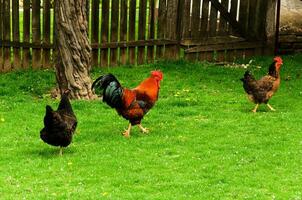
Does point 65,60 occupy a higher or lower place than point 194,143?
higher

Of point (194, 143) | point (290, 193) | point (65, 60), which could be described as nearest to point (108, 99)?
point (194, 143)

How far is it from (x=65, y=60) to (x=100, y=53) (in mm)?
3083

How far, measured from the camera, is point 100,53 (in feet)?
56.8

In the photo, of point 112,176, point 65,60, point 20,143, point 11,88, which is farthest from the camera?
point 11,88

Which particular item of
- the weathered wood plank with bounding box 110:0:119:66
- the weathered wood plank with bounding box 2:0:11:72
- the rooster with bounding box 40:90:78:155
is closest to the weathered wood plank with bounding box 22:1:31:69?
the weathered wood plank with bounding box 2:0:11:72

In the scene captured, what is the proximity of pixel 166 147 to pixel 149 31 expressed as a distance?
21.8ft

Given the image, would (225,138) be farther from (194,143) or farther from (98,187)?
(98,187)

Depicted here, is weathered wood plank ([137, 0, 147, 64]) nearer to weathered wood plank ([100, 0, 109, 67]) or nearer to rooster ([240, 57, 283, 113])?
weathered wood plank ([100, 0, 109, 67])

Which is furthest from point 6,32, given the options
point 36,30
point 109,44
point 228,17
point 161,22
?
point 228,17

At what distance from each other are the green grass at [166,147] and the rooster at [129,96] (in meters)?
0.40

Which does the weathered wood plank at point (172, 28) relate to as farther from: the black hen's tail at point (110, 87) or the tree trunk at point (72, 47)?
the black hen's tail at point (110, 87)

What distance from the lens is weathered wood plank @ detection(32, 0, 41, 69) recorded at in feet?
53.7

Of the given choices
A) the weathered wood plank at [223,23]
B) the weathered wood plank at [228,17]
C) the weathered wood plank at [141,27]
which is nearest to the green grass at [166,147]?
the weathered wood plank at [141,27]

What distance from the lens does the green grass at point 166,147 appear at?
31.4 feet
